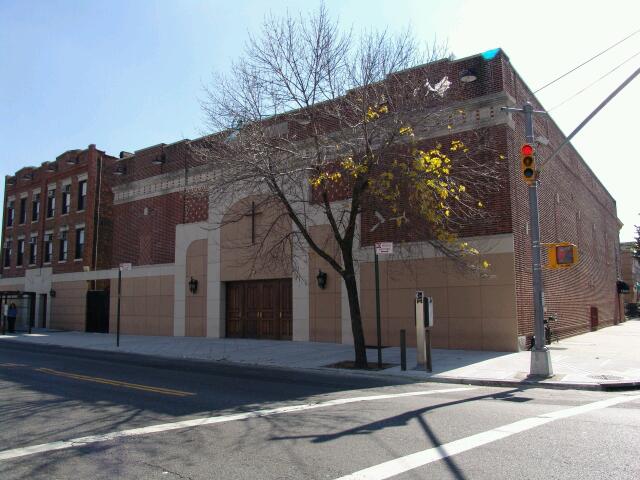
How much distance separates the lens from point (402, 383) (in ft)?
39.5

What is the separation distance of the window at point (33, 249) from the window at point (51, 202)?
213cm

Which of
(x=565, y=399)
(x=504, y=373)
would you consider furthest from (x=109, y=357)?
(x=565, y=399)

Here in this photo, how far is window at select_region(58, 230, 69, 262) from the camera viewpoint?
34250 millimetres

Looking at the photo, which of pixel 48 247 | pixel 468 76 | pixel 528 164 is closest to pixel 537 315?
pixel 528 164

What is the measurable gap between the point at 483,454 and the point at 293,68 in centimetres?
1192

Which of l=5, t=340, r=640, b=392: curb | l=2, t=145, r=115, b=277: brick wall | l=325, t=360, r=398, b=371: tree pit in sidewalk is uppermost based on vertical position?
l=2, t=145, r=115, b=277: brick wall

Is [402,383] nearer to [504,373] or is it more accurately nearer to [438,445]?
[504,373]

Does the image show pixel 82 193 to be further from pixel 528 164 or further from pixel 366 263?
pixel 528 164

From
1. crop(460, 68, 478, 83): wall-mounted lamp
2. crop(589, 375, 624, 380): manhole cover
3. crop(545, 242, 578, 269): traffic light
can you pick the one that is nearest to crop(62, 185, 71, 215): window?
crop(460, 68, 478, 83): wall-mounted lamp

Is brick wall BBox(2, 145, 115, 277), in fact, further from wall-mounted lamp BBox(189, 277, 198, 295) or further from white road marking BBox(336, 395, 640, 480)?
white road marking BBox(336, 395, 640, 480)

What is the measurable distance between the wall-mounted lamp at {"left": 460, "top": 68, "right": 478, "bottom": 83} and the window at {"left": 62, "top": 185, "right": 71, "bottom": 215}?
1064 inches

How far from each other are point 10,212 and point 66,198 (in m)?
9.11

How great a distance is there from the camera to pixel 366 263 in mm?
20000

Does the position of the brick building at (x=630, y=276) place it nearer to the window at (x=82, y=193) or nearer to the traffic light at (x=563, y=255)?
the traffic light at (x=563, y=255)
